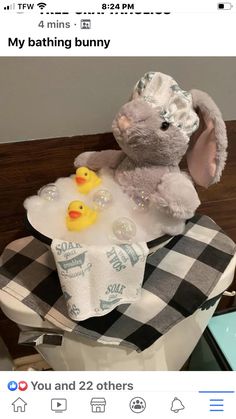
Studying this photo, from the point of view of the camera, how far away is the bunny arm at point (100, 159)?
72 centimetres

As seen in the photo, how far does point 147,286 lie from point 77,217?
7.8 inches

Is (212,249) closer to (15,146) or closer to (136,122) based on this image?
(136,122)

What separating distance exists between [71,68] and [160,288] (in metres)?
0.41

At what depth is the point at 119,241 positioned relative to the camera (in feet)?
2.01

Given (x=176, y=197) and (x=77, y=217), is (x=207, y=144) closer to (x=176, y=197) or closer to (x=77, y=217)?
(x=176, y=197)

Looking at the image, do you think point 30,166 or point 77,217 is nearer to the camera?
point 77,217

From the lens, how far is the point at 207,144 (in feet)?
2.12
